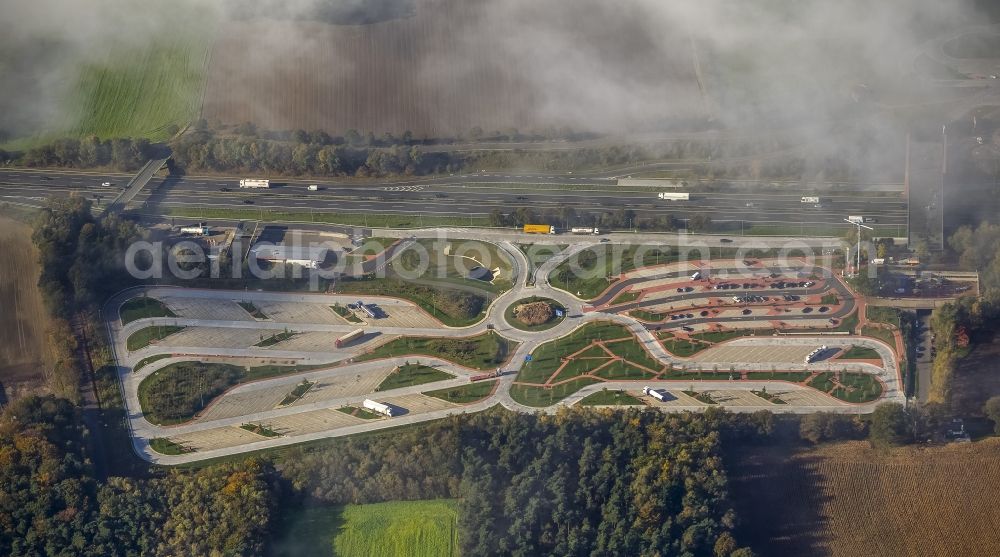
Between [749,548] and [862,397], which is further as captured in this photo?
[862,397]

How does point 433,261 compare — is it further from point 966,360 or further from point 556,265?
point 966,360

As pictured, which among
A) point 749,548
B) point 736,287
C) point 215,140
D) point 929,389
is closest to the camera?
point 749,548

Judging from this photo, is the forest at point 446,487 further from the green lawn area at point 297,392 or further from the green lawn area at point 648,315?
the green lawn area at point 648,315

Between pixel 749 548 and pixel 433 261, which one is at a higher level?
pixel 433 261

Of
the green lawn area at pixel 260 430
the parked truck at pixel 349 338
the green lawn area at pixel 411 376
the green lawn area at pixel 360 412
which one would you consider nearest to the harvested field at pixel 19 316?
the green lawn area at pixel 260 430

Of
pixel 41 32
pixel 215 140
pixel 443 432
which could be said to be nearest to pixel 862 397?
pixel 443 432

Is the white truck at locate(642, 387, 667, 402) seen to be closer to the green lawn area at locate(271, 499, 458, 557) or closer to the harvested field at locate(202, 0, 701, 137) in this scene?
the green lawn area at locate(271, 499, 458, 557)
